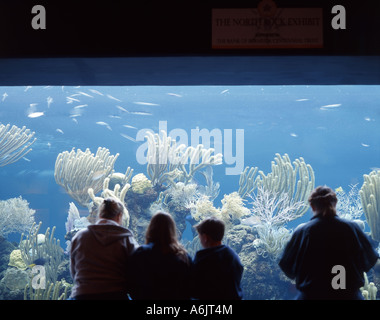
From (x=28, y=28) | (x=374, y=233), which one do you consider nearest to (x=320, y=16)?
(x=28, y=28)

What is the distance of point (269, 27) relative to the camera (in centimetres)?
316

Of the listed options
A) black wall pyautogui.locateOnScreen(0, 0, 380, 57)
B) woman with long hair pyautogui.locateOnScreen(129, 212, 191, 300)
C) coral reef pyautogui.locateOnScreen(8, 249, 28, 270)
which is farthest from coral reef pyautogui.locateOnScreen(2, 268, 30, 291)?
woman with long hair pyautogui.locateOnScreen(129, 212, 191, 300)

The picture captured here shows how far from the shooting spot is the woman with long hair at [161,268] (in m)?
2.31

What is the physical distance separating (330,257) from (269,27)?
214 cm

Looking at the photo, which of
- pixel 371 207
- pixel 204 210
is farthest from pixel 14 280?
pixel 371 207

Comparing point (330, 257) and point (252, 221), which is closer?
point (330, 257)

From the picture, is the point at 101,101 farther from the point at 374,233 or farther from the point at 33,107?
the point at 374,233

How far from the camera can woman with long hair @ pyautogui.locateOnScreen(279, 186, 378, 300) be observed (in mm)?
2443

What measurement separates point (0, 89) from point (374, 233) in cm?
2564

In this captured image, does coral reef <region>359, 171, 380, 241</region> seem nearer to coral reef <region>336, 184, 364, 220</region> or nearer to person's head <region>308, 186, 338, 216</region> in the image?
coral reef <region>336, 184, 364, 220</region>

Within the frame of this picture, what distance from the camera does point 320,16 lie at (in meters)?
3.15

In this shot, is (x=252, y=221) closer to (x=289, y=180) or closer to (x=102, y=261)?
(x=289, y=180)

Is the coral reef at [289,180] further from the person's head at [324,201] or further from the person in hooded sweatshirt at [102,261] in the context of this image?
the person in hooded sweatshirt at [102,261]

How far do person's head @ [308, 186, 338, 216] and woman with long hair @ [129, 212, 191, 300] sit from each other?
1085mm
